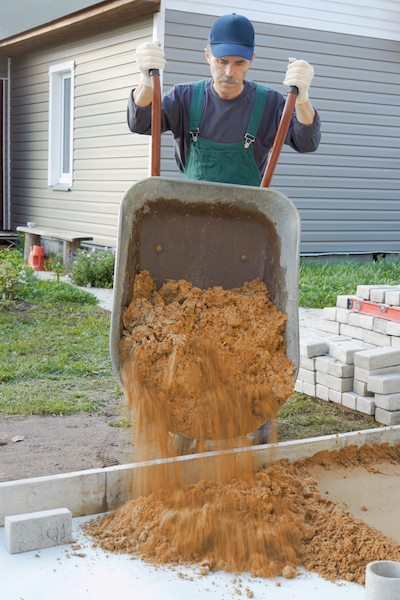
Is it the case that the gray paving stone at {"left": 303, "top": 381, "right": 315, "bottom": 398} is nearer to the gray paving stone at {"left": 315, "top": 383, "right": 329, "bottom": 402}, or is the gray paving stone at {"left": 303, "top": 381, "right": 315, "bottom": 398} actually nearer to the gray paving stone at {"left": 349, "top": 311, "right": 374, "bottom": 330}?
the gray paving stone at {"left": 315, "top": 383, "right": 329, "bottom": 402}

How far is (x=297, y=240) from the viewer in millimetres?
3188

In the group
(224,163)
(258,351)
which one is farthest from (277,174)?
(258,351)

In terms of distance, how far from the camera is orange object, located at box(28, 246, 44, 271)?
10.4 metres

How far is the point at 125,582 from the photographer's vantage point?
7.70ft

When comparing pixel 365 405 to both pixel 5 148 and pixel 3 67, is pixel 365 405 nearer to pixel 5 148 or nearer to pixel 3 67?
pixel 5 148

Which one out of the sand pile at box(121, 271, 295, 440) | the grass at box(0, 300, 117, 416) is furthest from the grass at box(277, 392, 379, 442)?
the grass at box(0, 300, 117, 416)

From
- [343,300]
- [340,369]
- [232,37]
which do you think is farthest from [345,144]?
[232,37]

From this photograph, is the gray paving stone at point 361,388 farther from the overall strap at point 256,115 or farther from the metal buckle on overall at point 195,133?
the metal buckle on overall at point 195,133

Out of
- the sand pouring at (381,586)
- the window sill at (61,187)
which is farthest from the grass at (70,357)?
the window sill at (61,187)

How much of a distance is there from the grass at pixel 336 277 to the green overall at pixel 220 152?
4.43 meters

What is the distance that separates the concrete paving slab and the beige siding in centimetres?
660

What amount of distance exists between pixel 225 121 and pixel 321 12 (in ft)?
22.2

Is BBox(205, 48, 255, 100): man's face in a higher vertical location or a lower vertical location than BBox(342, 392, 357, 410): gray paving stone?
higher

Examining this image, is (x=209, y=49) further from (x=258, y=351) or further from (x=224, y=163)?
(x=258, y=351)
